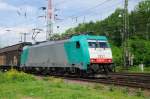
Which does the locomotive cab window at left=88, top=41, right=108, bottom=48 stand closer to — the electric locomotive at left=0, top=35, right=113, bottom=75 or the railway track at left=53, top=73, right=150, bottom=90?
the electric locomotive at left=0, top=35, right=113, bottom=75

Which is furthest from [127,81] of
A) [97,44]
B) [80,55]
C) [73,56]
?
[73,56]

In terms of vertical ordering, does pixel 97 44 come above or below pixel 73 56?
above

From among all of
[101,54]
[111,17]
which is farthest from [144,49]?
[111,17]

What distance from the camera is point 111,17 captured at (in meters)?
118

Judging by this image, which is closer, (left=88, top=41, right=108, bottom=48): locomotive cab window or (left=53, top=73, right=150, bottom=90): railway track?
(left=53, top=73, right=150, bottom=90): railway track

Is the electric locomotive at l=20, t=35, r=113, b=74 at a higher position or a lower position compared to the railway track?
higher

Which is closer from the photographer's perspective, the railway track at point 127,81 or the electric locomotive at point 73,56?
the railway track at point 127,81

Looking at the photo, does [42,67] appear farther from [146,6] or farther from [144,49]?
[146,6]

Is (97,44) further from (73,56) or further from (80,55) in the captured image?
(73,56)

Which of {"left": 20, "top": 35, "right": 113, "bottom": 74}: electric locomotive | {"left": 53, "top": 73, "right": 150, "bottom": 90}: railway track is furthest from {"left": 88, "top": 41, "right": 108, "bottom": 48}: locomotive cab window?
{"left": 53, "top": 73, "right": 150, "bottom": 90}: railway track

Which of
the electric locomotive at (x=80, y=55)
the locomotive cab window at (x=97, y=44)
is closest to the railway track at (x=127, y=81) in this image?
the electric locomotive at (x=80, y=55)

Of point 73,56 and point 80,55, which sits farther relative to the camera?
point 73,56

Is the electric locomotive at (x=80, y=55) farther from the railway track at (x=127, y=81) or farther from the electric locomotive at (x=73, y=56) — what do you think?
the railway track at (x=127, y=81)

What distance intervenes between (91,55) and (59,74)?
653 cm
